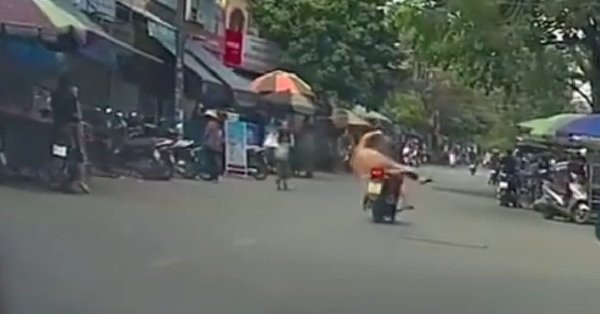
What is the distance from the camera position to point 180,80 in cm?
135

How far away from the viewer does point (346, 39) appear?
1271mm

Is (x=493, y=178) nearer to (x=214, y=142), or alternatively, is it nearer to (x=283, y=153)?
(x=283, y=153)

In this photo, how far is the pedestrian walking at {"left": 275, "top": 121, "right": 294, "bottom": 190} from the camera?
1.39 m

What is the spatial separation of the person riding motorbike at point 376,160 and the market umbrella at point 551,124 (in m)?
0.20

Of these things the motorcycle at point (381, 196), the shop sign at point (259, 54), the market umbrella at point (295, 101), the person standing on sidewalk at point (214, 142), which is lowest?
the motorcycle at point (381, 196)

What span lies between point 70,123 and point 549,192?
0.75 metres

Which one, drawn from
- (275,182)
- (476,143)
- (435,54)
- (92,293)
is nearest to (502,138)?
(476,143)

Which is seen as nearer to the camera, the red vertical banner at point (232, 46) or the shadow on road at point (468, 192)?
the red vertical banner at point (232, 46)

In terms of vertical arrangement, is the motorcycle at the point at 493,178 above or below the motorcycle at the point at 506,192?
above

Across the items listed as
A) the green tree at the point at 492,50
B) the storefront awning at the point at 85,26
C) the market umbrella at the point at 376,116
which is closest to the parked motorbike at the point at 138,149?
the storefront awning at the point at 85,26

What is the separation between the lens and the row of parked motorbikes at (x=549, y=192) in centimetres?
131

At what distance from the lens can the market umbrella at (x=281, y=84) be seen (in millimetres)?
1332

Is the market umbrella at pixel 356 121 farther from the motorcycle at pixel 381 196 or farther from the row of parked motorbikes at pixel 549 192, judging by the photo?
the row of parked motorbikes at pixel 549 192

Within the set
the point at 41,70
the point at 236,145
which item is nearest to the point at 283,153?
the point at 236,145
